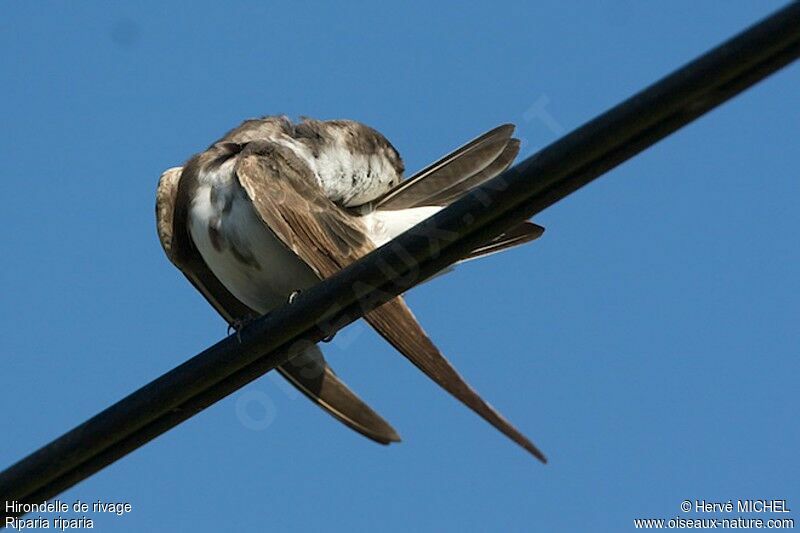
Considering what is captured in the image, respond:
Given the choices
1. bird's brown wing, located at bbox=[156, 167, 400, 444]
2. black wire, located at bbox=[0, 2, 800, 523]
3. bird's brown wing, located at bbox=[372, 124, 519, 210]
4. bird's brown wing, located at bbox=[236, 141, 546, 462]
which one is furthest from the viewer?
bird's brown wing, located at bbox=[372, 124, 519, 210]

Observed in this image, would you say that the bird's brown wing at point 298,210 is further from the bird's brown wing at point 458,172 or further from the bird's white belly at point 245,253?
the bird's brown wing at point 458,172

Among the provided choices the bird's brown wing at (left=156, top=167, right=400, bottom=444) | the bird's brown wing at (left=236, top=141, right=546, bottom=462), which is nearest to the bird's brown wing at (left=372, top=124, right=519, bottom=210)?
the bird's brown wing at (left=236, top=141, right=546, bottom=462)

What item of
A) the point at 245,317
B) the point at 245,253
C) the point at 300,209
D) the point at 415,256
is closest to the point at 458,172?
the point at 300,209

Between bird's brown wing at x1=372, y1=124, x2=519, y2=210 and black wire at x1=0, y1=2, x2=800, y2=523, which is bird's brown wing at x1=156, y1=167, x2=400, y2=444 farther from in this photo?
black wire at x1=0, y1=2, x2=800, y2=523

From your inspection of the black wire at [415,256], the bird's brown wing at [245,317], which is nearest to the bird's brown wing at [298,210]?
the bird's brown wing at [245,317]

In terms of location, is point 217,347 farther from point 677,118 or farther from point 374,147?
point 374,147

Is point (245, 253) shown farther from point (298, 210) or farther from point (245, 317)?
point (245, 317)
